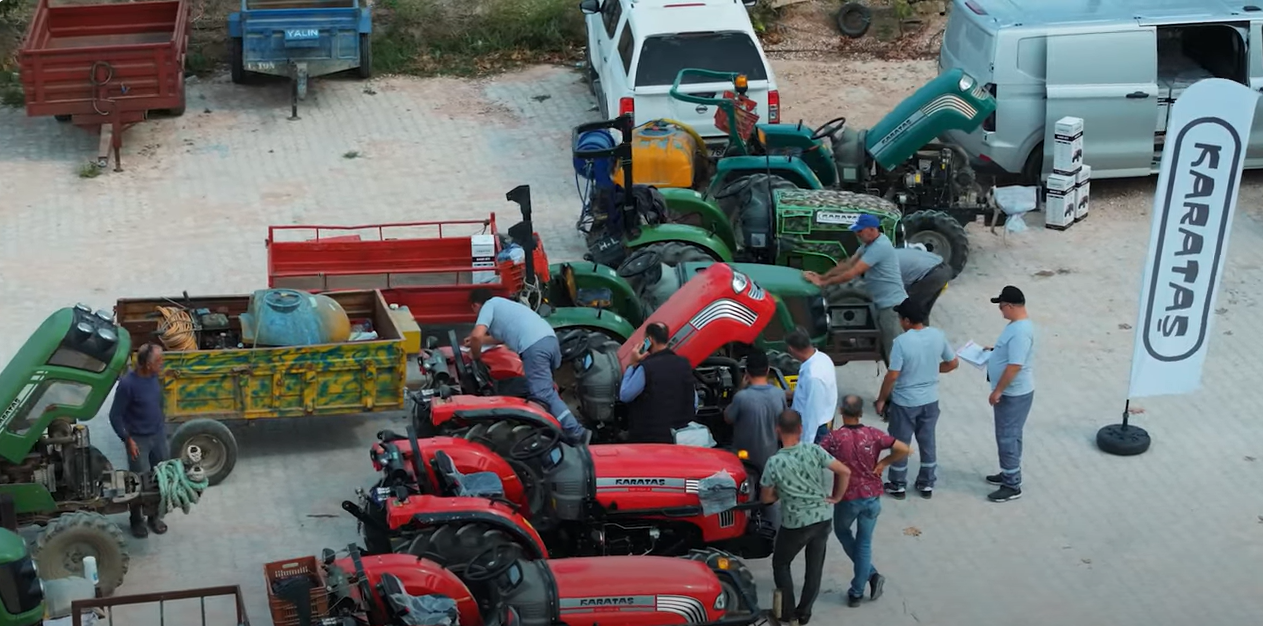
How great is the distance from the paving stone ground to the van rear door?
890 mm

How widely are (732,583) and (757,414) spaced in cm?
146

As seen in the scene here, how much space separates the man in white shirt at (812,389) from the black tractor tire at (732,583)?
1441 mm

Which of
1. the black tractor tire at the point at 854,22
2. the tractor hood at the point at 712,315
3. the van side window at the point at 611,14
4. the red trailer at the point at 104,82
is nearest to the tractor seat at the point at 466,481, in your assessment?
the tractor hood at the point at 712,315

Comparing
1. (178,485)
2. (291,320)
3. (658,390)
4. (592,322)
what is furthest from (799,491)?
(291,320)

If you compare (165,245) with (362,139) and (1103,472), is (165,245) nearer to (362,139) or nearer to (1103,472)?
(362,139)

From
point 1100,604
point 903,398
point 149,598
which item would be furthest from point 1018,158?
point 149,598

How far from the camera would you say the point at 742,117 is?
16.6 meters

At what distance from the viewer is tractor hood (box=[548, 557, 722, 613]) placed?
9.67 meters

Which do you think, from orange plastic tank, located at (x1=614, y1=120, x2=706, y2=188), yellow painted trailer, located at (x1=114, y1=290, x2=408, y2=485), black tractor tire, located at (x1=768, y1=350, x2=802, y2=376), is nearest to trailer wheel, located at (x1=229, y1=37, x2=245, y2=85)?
orange plastic tank, located at (x1=614, y1=120, x2=706, y2=188)

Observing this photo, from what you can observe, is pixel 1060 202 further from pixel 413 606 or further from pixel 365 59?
pixel 413 606

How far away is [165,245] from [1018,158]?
8312 millimetres

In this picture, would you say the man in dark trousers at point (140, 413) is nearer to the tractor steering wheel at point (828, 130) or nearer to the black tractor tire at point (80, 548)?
the black tractor tire at point (80, 548)

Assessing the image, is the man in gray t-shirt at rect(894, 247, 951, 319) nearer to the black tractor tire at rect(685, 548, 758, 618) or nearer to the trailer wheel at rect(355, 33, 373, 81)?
the black tractor tire at rect(685, 548, 758, 618)

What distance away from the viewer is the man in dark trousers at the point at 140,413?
38.4 feet
